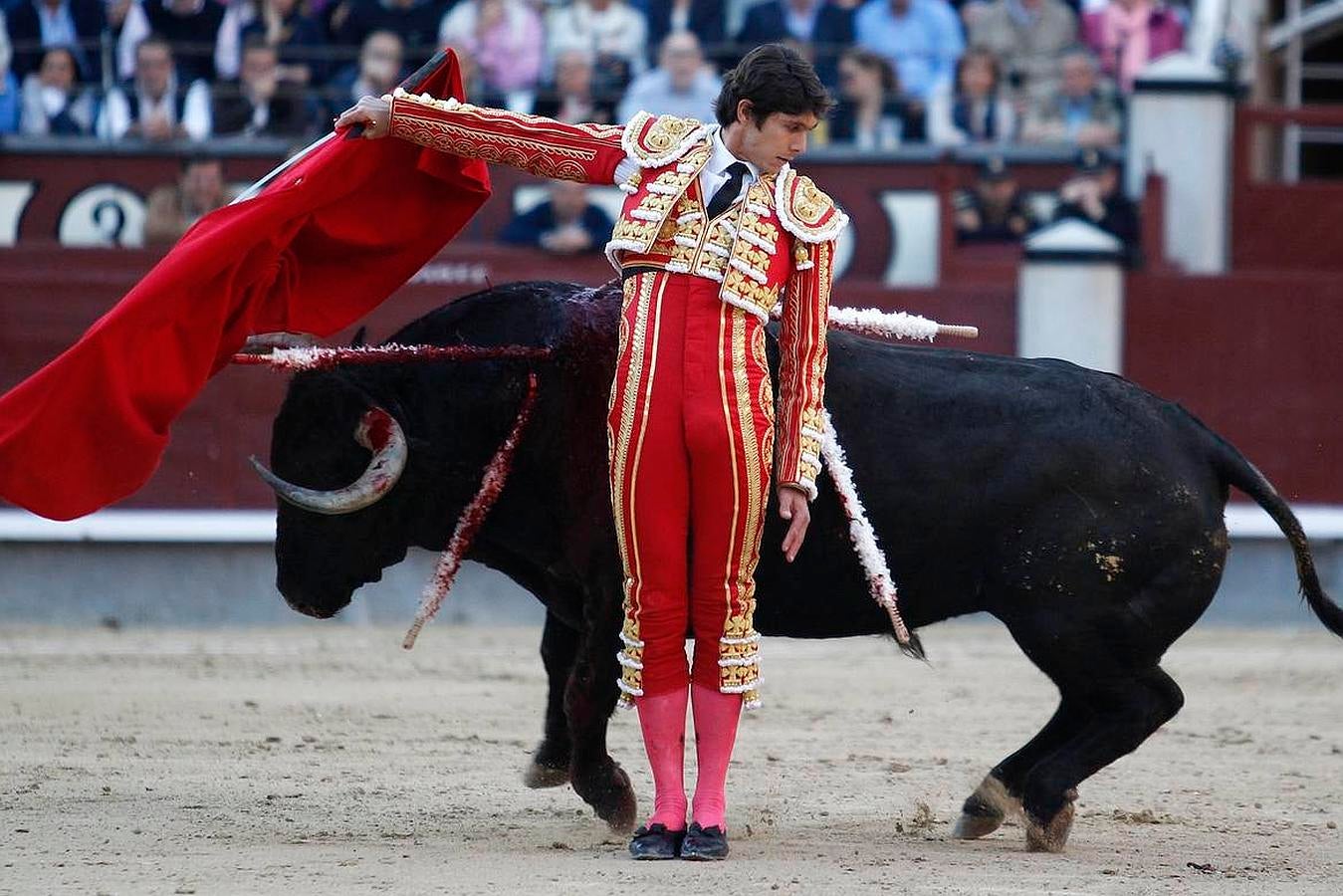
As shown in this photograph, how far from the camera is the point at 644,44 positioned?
29.4 feet

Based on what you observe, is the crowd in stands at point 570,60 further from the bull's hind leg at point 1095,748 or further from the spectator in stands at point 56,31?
the bull's hind leg at point 1095,748

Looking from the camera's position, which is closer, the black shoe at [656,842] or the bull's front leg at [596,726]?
the black shoe at [656,842]

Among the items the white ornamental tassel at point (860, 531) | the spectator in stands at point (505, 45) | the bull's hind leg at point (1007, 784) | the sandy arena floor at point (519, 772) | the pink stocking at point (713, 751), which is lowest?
the sandy arena floor at point (519, 772)

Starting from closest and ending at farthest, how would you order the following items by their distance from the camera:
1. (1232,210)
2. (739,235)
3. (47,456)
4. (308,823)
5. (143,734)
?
(739,235) → (47,456) → (308,823) → (143,734) → (1232,210)

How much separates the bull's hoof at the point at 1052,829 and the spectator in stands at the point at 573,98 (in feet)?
16.3

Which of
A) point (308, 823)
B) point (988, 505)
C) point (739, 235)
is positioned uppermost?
point (739, 235)

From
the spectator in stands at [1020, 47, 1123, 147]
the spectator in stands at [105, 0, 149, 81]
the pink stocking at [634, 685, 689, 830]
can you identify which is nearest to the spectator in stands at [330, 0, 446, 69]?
the spectator in stands at [105, 0, 149, 81]

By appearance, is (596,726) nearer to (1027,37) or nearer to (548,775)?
(548,775)

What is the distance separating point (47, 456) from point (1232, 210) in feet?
20.1

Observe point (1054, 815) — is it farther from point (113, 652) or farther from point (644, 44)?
point (644, 44)

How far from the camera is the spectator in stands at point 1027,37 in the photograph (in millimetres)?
8930

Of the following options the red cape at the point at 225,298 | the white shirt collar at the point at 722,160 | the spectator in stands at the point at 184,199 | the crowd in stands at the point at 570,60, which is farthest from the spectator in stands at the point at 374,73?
the white shirt collar at the point at 722,160

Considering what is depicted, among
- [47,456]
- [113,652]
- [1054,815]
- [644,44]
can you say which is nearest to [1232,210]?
[644,44]

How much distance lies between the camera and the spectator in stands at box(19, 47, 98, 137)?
8.77 metres
